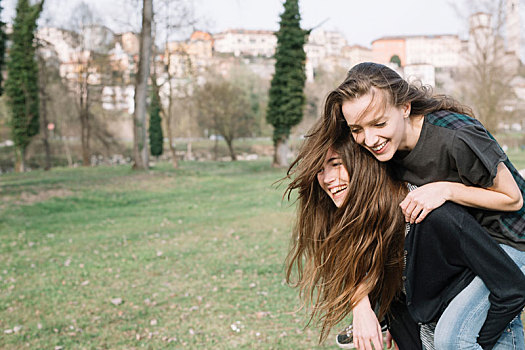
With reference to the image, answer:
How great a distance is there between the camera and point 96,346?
15.3ft

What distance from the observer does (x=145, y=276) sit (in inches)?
276

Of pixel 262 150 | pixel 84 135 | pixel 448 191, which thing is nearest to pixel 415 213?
pixel 448 191

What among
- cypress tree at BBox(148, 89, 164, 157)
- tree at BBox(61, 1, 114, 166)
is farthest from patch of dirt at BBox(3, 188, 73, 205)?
cypress tree at BBox(148, 89, 164, 157)

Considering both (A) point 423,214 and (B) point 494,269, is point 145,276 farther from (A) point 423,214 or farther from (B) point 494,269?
(B) point 494,269

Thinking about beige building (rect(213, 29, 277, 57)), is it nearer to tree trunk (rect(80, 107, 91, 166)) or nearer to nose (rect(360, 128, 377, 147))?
tree trunk (rect(80, 107, 91, 166))

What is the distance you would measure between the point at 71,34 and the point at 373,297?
3337cm

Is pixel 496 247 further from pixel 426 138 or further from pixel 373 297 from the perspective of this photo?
pixel 373 297

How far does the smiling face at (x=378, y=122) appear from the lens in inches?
82.3

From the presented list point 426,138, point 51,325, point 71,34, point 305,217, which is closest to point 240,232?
point 51,325

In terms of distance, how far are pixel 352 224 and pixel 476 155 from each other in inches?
26.3

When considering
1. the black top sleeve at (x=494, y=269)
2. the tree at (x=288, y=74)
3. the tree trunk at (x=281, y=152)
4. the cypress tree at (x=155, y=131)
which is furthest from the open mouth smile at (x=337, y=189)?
the cypress tree at (x=155, y=131)

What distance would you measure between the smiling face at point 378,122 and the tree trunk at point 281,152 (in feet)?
79.3

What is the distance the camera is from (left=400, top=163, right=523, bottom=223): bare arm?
1954 millimetres

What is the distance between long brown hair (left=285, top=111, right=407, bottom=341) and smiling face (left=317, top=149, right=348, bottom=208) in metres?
0.03
